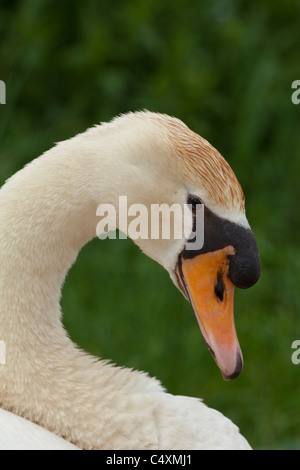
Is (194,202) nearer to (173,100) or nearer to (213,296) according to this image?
(213,296)

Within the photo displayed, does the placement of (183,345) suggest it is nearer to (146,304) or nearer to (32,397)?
(146,304)

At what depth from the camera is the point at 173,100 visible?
414 cm

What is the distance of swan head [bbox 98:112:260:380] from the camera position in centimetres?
194

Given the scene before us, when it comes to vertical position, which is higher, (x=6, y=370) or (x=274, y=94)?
(x=274, y=94)

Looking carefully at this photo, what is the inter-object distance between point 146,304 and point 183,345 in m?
0.24

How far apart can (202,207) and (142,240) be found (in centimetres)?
19

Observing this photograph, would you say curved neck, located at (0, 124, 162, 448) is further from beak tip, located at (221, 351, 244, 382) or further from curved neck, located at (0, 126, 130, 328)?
beak tip, located at (221, 351, 244, 382)

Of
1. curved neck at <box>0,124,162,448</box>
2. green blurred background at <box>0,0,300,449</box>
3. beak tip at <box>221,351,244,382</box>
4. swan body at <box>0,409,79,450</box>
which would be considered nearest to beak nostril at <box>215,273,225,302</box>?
beak tip at <box>221,351,244,382</box>

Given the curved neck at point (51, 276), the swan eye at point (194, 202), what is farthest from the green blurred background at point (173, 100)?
the swan eye at point (194, 202)

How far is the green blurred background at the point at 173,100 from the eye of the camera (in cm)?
365

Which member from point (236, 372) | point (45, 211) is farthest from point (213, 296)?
point (45, 211)

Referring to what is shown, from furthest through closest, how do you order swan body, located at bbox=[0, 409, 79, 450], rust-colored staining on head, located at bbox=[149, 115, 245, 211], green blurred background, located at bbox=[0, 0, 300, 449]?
green blurred background, located at bbox=[0, 0, 300, 449] → rust-colored staining on head, located at bbox=[149, 115, 245, 211] → swan body, located at bbox=[0, 409, 79, 450]

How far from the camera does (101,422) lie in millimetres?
1997
